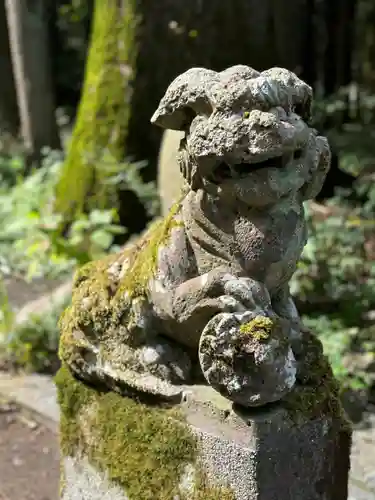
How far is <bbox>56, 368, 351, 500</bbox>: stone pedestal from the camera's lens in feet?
6.98

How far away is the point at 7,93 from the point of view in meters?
10.5

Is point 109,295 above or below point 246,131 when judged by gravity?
below

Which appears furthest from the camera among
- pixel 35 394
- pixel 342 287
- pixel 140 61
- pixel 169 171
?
pixel 140 61

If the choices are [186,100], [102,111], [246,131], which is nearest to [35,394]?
[186,100]

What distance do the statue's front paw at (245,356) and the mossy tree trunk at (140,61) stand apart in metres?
4.41

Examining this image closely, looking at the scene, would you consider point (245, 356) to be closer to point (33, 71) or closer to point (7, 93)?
point (33, 71)

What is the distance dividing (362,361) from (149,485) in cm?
241

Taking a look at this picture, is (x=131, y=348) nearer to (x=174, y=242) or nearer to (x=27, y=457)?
(x=174, y=242)

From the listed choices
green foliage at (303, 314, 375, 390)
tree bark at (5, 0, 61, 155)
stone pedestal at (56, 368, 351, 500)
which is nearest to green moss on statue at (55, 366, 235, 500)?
stone pedestal at (56, 368, 351, 500)

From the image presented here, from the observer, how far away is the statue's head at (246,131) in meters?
1.92

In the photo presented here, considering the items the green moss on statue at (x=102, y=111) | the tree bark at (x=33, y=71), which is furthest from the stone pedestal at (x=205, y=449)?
the tree bark at (x=33, y=71)

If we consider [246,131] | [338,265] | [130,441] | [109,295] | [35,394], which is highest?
[246,131]

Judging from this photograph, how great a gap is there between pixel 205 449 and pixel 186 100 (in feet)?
3.30

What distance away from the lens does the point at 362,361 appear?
4488 millimetres
